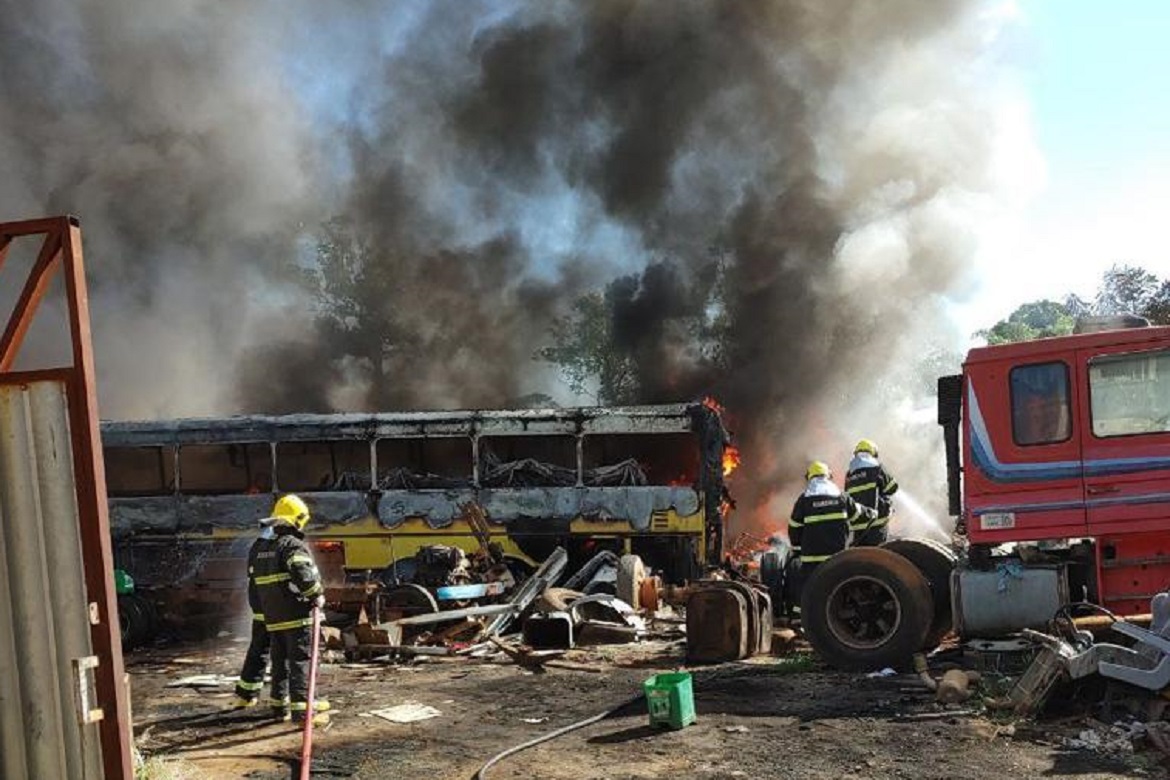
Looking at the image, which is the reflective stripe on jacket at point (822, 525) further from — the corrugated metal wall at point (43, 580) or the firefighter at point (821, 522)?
the corrugated metal wall at point (43, 580)

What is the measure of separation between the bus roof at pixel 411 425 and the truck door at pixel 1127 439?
6.39 metres

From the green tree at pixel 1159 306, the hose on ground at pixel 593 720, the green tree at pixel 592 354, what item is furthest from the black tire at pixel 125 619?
the green tree at pixel 1159 306

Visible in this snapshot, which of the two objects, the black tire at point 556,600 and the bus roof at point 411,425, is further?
the bus roof at point 411,425

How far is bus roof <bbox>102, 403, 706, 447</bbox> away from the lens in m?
12.6

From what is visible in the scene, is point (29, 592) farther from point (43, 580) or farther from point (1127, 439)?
point (1127, 439)

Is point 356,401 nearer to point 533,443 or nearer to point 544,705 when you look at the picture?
point 533,443

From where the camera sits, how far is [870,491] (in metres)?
8.63

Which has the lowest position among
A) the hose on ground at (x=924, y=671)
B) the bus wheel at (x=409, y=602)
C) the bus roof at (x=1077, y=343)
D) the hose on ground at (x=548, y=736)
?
the bus wheel at (x=409, y=602)

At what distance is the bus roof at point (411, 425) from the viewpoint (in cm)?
1262

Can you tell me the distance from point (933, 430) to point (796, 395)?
3554mm

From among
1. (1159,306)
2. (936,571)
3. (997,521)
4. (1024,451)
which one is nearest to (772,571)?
(936,571)

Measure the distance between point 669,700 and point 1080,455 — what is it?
301 cm

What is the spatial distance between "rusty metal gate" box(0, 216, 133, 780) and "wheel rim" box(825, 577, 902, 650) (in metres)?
5.46

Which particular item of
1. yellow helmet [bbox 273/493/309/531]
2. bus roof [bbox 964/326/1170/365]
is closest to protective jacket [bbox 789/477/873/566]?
bus roof [bbox 964/326/1170/365]
